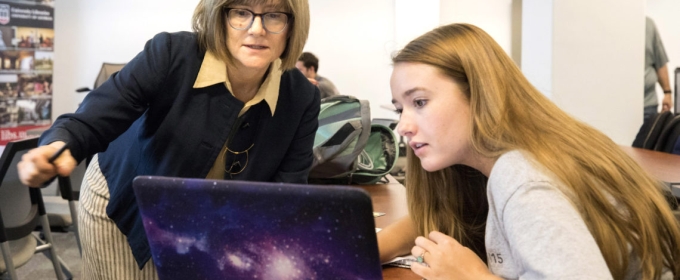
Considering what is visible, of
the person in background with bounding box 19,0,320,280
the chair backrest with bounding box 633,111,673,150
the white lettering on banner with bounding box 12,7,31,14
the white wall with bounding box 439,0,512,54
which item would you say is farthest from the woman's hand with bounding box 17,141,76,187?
the white wall with bounding box 439,0,512,54

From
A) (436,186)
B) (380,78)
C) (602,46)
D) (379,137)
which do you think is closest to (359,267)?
(436,186)

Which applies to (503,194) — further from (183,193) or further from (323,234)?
(183,193)

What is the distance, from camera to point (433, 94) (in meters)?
0.99

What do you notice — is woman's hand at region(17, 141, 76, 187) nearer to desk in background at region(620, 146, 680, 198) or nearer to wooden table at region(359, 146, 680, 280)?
wooden table at region(359, 146, 680, 280)

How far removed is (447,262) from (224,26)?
0.64 meters

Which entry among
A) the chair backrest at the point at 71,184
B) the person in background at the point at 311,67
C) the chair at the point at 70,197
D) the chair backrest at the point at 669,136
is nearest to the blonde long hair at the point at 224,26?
the chair at the point at 70,197

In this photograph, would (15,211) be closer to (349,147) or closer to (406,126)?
(349,147)

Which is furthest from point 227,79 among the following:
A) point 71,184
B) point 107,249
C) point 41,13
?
point 41,13

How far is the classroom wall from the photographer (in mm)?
6988

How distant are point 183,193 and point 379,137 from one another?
173 centimetres

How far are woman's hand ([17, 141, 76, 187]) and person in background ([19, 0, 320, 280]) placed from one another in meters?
0.16

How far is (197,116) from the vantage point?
1297 millimetres

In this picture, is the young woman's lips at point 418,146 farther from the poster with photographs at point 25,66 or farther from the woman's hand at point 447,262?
the poster with photographs at point 25,66

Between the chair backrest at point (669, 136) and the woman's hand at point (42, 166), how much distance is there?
287 cm
